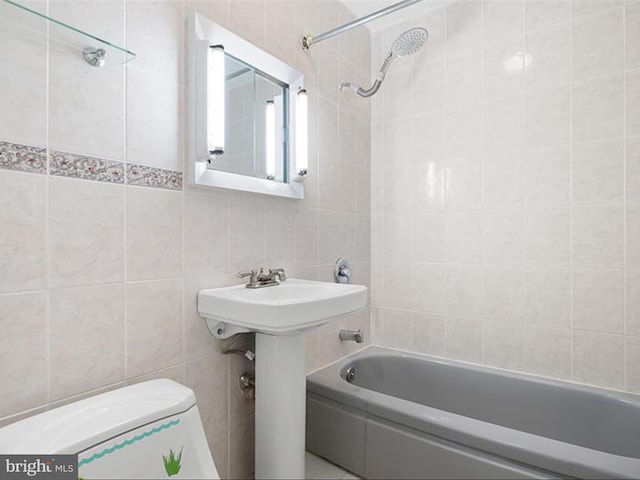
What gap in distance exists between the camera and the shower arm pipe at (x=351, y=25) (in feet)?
5.00

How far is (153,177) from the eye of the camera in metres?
1.12

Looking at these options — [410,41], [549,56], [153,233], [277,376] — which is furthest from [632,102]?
[153,233]

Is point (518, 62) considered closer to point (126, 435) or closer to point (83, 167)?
point (83, 167)

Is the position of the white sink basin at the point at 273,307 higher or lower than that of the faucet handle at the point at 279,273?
lower

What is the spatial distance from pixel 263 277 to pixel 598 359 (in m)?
1.59

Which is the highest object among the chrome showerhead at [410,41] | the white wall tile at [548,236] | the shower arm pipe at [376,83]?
the chrome showerhead at [410,41]

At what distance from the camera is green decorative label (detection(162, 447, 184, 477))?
0.87 metres

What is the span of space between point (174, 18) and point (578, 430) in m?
2.34

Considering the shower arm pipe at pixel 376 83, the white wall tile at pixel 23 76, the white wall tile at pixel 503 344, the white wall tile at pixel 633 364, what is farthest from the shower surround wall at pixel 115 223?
the white wall tile at pixel 633 364

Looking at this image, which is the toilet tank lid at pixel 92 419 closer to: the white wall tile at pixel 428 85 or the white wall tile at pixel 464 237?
the white wall tile at pixel 464 237

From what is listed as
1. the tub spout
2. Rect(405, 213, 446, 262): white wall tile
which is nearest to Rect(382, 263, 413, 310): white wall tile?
Rect(405, 213, 446, 262): white wall tile

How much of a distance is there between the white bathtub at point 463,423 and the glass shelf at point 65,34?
1.51m

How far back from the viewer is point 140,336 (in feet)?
3.57

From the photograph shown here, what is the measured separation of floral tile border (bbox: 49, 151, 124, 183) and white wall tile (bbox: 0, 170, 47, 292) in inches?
2.0
